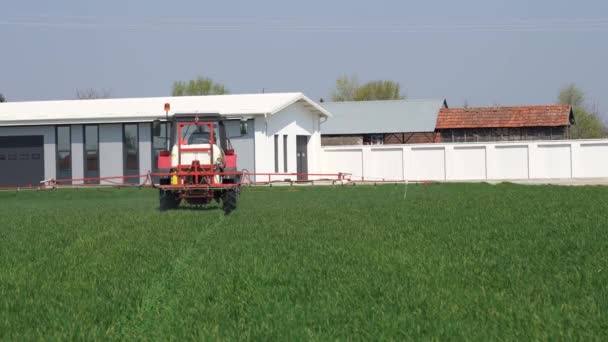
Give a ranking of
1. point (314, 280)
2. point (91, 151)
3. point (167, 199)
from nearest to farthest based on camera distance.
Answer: point (314, 280), point (167, 199), point (91, 151)

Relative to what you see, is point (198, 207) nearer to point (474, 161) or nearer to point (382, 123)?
point (474, 161)

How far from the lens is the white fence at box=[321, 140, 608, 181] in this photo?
1917 inches

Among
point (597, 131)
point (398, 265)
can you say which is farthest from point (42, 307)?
point (597, 131)

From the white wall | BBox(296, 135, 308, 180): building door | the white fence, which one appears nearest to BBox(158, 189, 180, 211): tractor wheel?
the white wall

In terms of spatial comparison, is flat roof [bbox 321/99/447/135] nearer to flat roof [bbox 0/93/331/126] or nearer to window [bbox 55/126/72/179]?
flat roof [bbox 0/93/331/126]

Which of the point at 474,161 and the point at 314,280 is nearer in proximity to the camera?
the point at 314,280

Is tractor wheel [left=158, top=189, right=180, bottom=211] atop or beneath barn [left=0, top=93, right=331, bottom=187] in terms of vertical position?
beneath

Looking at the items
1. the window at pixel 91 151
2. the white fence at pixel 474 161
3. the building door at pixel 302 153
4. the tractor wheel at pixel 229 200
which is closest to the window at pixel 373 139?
the white fence at pixel 474 161

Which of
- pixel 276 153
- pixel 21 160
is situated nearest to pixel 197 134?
pixel 276 153

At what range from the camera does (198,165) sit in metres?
22.1

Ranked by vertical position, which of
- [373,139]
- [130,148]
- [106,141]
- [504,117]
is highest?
[504,117]

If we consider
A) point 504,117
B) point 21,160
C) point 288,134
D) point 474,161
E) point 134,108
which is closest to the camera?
point 21,160

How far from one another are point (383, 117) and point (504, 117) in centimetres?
879

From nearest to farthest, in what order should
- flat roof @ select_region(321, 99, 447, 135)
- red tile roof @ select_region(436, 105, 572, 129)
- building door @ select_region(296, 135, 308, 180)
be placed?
building door @ select_region(296, 135, 308, 180), flat roof @ select_region(321, 99, 447, 135), red tile roof @ select_region(436, 105, 572, 129)
